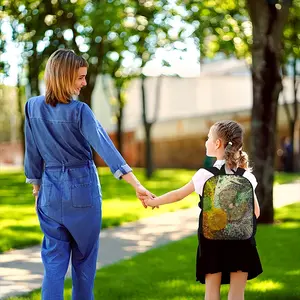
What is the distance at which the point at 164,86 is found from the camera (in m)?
54.0

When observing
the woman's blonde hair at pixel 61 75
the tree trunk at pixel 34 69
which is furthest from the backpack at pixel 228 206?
the tree trunk at pixel 34 69

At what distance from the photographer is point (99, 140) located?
423cm

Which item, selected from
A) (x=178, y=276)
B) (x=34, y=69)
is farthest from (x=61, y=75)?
(x=34, y=69)

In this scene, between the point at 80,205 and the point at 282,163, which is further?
the point at 282,163

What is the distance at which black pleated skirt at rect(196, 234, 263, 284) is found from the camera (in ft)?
14.1

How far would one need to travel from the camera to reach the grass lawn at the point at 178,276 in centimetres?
611

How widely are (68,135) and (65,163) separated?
0.18m

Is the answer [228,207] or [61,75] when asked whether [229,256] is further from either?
[61,75]

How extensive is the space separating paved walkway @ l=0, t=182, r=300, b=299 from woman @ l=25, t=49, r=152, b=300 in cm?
193

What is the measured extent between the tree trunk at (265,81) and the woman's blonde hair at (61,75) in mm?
7585

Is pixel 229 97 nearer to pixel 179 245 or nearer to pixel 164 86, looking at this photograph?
pixel 164 86

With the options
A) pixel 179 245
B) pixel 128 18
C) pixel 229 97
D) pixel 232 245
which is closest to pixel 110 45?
pixel 128 18

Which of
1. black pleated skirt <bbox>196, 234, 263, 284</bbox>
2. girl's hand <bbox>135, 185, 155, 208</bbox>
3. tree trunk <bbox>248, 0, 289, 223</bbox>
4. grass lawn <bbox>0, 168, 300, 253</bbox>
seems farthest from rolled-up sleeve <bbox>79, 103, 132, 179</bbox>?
tree trunk <bbox>248, 0, 289, 223</bbox>

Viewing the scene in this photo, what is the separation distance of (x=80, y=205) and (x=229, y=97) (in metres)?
48.5
